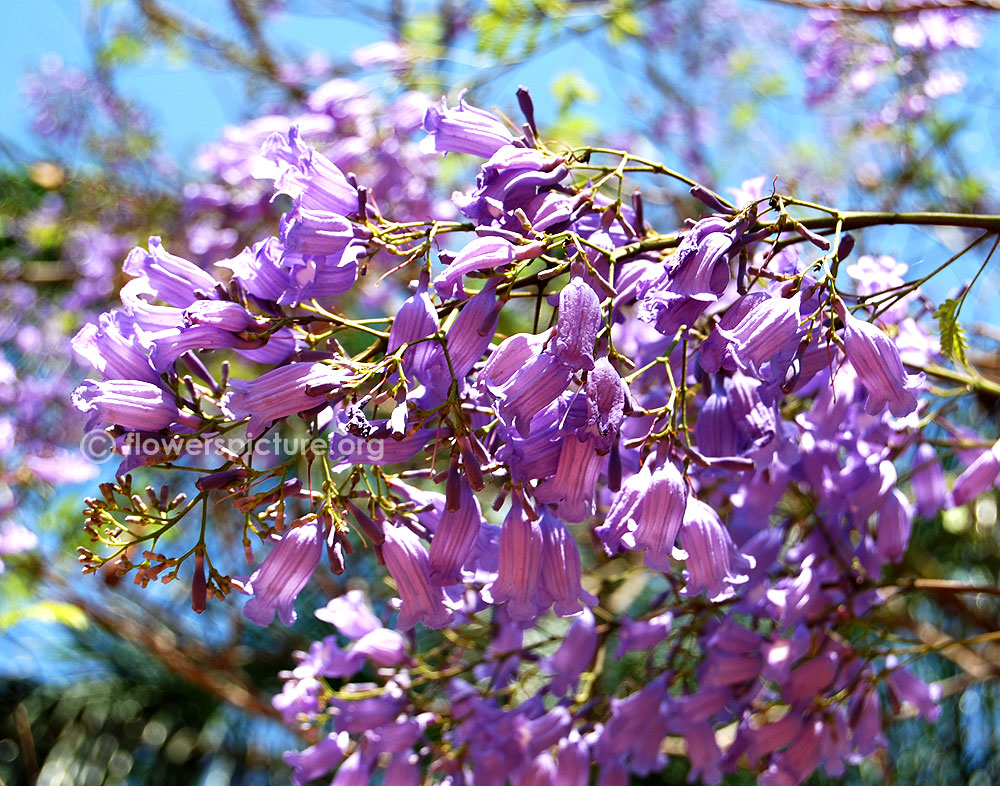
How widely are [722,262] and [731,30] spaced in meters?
4.49

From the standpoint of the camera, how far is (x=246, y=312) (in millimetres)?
906

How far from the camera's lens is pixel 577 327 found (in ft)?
2.74

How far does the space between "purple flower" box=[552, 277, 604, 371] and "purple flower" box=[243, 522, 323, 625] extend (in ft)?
0.99

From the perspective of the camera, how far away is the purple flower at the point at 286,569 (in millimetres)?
912

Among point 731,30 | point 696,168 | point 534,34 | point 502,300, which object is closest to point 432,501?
point 502,300

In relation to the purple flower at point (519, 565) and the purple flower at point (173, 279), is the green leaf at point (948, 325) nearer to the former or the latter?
the purple flower at point (519, 565)

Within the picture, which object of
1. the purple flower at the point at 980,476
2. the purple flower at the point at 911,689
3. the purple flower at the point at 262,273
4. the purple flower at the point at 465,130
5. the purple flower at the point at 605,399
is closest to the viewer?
the purple flower at the point at 605,399

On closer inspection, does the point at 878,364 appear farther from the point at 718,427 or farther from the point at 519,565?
the point at 519,565

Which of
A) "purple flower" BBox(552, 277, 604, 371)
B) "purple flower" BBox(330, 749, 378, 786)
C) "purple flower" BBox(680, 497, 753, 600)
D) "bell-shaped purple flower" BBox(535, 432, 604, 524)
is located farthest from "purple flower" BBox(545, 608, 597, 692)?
"purple flower" BBox(552, 277, 604, 371)

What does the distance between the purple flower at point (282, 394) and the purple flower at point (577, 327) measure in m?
0.20

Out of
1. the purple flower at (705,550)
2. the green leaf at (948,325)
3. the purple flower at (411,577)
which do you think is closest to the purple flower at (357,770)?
the purple flower at (411,577)

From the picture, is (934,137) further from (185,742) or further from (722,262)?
(185,742)

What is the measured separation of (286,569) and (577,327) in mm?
367

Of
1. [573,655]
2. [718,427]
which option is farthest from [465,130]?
[573,655]
